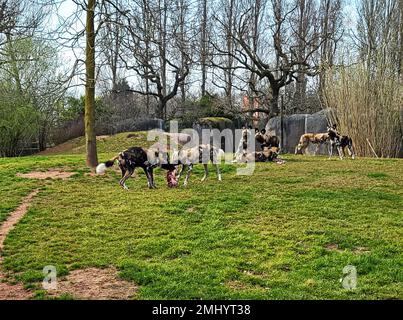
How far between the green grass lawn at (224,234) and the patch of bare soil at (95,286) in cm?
12

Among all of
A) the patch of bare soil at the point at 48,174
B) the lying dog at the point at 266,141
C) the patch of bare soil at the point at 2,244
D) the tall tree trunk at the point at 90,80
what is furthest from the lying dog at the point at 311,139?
the patch of bare soil at the point at 2,244

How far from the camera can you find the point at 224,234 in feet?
19.3

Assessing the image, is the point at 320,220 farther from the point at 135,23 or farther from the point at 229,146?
the point at 229,146

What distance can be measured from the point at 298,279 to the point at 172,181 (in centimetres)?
502

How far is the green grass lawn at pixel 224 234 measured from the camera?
436 centimetres

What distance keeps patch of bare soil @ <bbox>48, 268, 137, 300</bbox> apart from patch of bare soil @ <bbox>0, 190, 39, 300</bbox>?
0.28 meters

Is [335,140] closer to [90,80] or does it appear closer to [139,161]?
[139,161]

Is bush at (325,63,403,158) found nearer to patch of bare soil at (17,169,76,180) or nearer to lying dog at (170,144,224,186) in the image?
lying dog at (170,144,224,186)

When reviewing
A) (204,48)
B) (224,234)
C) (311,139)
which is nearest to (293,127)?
(311,139)

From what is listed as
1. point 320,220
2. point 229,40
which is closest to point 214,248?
point 320,220

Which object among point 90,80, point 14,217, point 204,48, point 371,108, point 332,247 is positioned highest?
point 204,48

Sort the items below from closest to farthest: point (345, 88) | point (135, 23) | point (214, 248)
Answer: point (214, 248) → point (135, 23) → point (345, 88)

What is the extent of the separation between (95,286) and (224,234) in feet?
6.68

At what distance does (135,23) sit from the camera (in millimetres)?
9711
